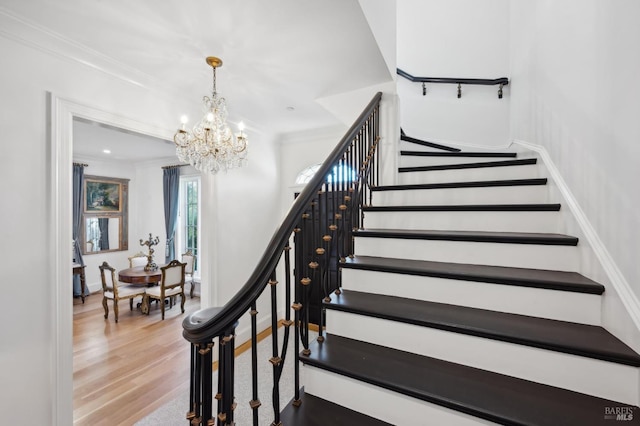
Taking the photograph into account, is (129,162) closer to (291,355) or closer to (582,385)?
(291,355)

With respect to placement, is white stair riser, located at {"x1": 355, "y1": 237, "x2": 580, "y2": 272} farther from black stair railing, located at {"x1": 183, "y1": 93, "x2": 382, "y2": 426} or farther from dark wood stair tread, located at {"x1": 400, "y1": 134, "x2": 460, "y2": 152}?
dark wood stair tread, located at {"x1": 400, "y1": 134, "x2": 460, "y2": 152}

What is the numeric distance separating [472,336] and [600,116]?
1218 millimetres

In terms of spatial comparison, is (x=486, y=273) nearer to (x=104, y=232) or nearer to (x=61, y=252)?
A: (x=61, y=252)

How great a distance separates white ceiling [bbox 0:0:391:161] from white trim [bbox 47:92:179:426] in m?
0.52

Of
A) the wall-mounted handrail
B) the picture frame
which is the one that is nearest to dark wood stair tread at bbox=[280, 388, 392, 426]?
the wall-mounted handrail

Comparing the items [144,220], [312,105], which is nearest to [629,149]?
[312,105]

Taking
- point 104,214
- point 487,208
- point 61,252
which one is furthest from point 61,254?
point 104,214

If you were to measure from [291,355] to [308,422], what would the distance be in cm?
231

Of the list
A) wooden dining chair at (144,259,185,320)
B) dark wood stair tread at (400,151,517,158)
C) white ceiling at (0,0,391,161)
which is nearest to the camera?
white ceiling at (0,0,391,161)

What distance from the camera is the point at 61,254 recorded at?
6.16 ft

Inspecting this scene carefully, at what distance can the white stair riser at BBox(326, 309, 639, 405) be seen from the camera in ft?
3.18

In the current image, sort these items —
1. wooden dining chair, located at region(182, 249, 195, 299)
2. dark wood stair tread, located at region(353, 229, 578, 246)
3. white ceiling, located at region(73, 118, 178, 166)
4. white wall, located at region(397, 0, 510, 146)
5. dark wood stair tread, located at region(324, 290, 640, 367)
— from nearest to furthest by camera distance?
dark wood stair tread, located at region(324, 290, 640, 367) < dark wood stair tread, located at region(353, 229, 578, 246) < white wall, located at region(397, 0, 510, 146) < white ceiling, located at region(73, 118, 178, 166) < wooden dining chair, located at region(182, 249, 195, 299)

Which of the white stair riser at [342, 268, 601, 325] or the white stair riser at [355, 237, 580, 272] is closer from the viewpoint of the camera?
the white stair riser at [342, 268, 601, 325]

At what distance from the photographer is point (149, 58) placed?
2127 mm
